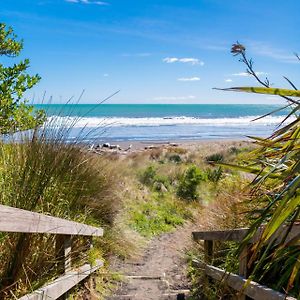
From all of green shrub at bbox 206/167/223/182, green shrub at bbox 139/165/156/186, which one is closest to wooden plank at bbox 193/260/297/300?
green shrub at bbox 206/167/223/182

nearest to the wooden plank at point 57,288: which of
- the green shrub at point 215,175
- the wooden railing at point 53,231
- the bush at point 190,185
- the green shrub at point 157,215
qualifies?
the wooden railing at point 53,231

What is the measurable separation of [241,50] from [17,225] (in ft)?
4.39

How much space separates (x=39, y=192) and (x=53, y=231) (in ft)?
1.21

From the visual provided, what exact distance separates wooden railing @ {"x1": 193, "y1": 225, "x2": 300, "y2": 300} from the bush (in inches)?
305

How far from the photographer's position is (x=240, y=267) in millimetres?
3352

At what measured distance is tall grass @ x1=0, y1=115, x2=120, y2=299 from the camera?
10.1 feet

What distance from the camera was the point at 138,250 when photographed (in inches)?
307

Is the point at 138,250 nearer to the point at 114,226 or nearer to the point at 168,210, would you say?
the point at 114,226

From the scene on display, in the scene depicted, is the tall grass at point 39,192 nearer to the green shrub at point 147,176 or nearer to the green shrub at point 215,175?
the green shrub at point 215,175

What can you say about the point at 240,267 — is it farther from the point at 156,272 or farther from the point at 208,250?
the point at 156,272

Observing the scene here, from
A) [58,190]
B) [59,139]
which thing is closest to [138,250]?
[59,139]

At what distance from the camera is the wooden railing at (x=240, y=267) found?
2455mm

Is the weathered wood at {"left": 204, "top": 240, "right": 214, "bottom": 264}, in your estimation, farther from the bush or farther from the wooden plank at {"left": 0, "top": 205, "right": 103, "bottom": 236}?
the bush

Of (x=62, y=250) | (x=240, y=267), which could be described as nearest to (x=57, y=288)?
(x=62, y=250)
